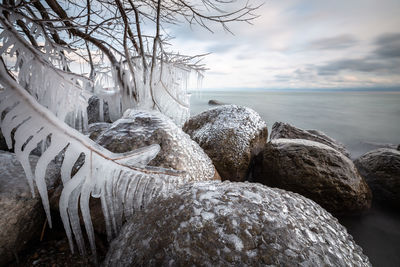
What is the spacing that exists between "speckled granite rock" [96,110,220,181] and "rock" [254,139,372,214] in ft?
4.87

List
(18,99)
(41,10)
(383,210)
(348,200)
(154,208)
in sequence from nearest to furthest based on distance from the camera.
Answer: (18,99) → (154,208) → (41,10) → (348,200) → (383,210)

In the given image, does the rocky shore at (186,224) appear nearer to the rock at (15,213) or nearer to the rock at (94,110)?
the rock at (15,213)

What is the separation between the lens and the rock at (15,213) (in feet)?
4.19

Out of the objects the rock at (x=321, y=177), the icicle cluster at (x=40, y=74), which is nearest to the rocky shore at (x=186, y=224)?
the icicle cluster at (x=40, y=74)

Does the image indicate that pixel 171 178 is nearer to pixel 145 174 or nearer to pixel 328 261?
pixel 145 174

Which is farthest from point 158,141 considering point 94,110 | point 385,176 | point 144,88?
point 385,176

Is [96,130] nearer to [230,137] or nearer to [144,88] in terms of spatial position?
[144,88]

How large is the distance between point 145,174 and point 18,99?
0.72 meters

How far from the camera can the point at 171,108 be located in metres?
3.23

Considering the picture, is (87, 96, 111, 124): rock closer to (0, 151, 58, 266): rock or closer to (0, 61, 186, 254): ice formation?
(0, 151, 58, 266): rock

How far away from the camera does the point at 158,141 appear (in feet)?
5.61

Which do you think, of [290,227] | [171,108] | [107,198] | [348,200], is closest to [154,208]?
[107,198]

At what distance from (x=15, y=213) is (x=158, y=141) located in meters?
1.14

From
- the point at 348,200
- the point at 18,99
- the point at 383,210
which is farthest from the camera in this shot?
the point at 383,210
